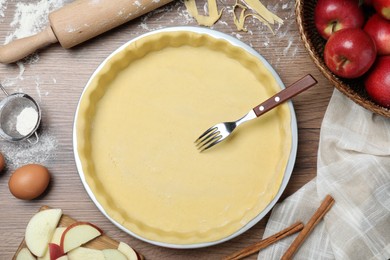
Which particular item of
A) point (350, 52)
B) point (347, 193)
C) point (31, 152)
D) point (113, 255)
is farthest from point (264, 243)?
point (31, 152)

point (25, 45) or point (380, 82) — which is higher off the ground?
point (25, 45)

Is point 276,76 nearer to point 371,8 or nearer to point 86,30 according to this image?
point 371,8

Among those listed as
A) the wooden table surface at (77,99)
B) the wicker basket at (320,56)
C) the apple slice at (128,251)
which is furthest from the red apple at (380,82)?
the apple slice at (128,251)

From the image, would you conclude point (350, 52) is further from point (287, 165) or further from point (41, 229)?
point (41, 229)

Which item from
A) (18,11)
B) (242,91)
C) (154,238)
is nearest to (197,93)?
(242,91)

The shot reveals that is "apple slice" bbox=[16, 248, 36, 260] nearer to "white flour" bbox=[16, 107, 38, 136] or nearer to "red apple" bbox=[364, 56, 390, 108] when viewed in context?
"white flour" bbox=[16, 107, 38, 136]

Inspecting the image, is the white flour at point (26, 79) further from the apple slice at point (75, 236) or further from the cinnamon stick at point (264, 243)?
the cinnamon stick at point (264, 243)
